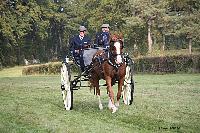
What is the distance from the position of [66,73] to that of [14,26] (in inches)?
1840

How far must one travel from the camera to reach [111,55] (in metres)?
12.2

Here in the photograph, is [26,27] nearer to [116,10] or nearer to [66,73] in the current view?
[116,10]

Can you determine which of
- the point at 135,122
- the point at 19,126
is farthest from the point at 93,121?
the point at 19,126

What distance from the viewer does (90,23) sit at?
206 ft

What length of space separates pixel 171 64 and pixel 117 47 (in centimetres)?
2498

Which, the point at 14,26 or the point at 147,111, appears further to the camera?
the point at 14,26

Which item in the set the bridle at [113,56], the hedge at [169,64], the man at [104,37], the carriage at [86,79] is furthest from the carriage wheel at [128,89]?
the hedge at [169,64]

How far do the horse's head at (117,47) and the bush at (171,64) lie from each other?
23.2 metres

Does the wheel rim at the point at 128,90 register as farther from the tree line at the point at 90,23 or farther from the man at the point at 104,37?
the tree line at the point at 90,23

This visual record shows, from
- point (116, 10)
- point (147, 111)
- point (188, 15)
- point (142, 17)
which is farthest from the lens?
point (116, 10)

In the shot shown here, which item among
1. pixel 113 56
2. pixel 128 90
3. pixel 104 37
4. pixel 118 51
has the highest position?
pixel 104 37

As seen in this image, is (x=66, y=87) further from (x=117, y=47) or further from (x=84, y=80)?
(x=117, y=47)

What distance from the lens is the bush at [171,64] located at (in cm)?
3506

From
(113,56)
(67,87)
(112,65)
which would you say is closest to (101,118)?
(112,65)
